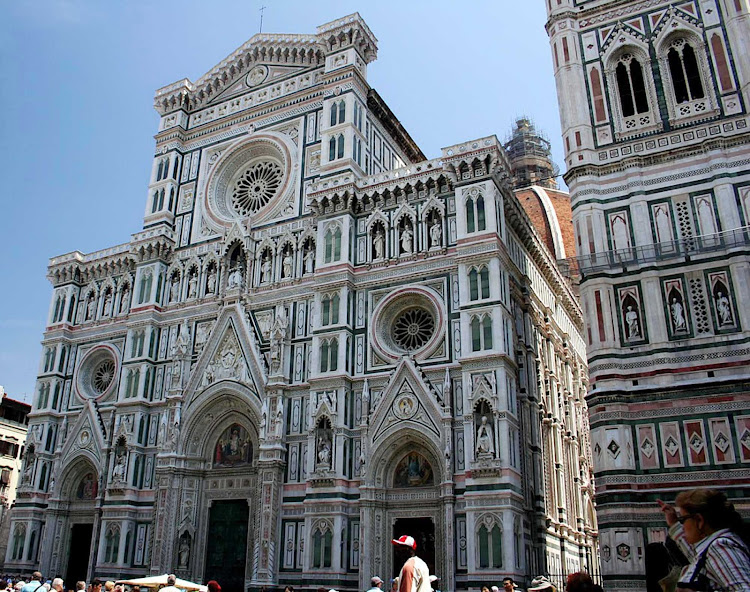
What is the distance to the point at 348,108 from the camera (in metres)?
30.2

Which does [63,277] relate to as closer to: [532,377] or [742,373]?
[532,377]

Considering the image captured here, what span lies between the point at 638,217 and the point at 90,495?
2458cm

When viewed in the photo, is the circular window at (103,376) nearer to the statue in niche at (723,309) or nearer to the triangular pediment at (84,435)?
the triangular pediment at (84,435)

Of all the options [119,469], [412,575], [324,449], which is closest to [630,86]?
[324,449]

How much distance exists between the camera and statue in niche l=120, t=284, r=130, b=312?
3312 centimetres

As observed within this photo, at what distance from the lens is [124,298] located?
109 feet

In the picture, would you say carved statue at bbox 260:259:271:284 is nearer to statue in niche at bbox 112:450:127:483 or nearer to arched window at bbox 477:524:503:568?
statue in niche at bbox 112:450:127:483

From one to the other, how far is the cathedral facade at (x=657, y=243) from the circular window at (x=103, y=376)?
2176 centimetres

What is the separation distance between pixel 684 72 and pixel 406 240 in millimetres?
10826

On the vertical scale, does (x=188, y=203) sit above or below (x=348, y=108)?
below

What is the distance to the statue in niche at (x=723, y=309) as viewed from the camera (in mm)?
19422

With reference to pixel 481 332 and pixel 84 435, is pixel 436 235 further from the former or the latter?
pixel 84 435

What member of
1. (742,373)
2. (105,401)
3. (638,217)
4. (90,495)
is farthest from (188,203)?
(742,373)

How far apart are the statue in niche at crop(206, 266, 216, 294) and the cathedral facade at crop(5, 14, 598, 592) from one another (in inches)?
3.3
